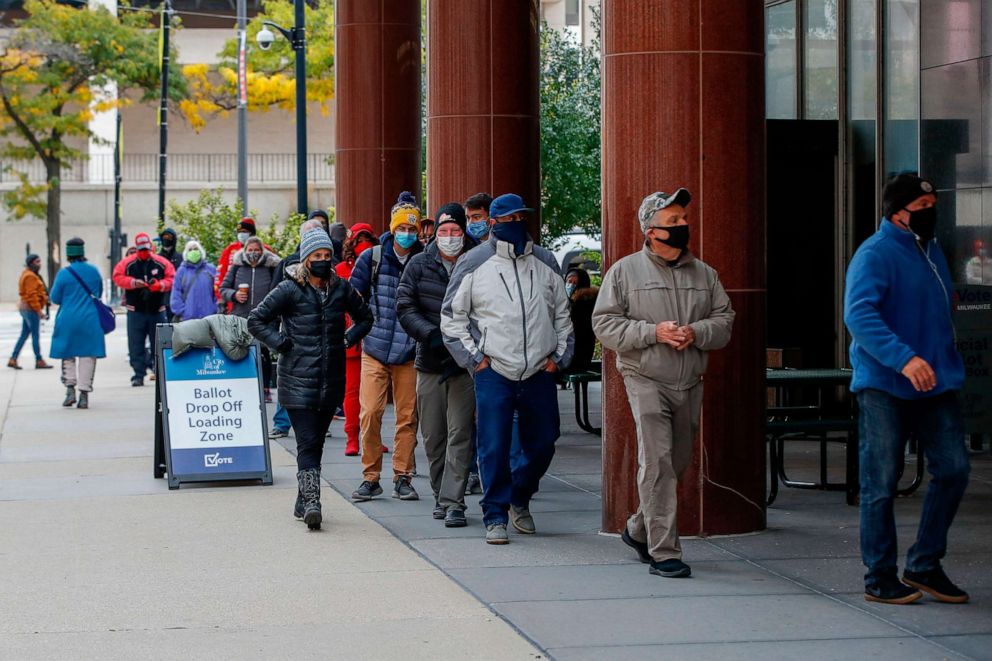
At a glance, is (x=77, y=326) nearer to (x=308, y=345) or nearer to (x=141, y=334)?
(x=141, y=334)

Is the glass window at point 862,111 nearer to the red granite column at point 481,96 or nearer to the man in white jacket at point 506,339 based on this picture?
the red granite column at point 481,96

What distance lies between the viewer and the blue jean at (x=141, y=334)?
21.3 metres

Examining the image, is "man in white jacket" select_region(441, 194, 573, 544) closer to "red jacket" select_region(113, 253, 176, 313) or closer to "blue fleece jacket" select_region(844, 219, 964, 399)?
"blue fleece jacket" select_region(844, 219, 964, 399)

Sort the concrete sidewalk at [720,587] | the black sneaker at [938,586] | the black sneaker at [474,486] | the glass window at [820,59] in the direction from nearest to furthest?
the concrete sidewalk at [720,587], the black sneaker at [938,586], the black sneaker at [474,486], the glass window at [820,59]

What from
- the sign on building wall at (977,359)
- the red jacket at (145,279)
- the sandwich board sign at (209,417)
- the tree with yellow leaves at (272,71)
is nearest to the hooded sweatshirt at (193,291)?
the red jacket at (145,279)

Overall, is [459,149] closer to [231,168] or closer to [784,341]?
[784,341]

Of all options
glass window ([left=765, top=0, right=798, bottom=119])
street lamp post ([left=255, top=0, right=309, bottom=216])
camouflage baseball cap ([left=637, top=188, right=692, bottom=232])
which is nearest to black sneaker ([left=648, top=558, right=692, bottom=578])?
camouflage baseball cap ([left=637, top=188, right=692, bottom=232])

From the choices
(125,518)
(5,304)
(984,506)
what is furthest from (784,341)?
(5,304)

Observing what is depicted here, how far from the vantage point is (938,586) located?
771 centimetres

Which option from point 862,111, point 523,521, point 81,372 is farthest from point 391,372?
point 81,372

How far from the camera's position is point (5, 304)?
5838 cm

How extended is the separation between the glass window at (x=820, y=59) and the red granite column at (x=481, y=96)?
2863 millimetres

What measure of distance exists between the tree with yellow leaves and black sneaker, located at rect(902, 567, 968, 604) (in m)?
44.5

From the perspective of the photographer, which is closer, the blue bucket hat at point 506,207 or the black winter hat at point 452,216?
the blue bucket hat at point 506,207
